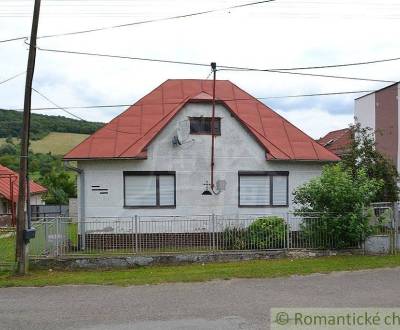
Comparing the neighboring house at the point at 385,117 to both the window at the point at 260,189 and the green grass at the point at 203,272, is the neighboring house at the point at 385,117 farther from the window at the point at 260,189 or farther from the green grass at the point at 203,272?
the green grass at the point at 203,272

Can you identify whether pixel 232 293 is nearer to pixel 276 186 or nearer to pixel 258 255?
pixel 258 255

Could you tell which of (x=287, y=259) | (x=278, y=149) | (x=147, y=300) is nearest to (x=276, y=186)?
(x=278, y=149)

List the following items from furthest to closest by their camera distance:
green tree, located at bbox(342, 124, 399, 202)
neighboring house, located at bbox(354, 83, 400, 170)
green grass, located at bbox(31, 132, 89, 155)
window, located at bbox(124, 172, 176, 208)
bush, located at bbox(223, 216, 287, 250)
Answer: green grass, located at bbox(31, 132, 89, 155), neighboring house, located at bbox(354, 83, 400, 170), green tree, located at bbox(342, 124, 399, 202), window, located at bbox(124, 172, 176, 208), bush, located at bbox(223, 216, 287, 250)

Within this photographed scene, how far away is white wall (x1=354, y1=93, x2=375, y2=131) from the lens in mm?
34400

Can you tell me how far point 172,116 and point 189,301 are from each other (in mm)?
9727

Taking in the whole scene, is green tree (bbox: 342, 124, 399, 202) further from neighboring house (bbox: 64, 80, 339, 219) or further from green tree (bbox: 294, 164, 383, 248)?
green tree (bbox: 294, 164, 383, 248)

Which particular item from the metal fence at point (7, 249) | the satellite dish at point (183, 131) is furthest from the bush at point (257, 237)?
the metal fence at point (7, 249)

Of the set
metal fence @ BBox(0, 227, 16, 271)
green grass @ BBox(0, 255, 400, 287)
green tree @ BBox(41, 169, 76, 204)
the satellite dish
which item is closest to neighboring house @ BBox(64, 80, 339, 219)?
the satellite dish

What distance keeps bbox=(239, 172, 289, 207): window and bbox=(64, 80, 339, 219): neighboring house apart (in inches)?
1.4

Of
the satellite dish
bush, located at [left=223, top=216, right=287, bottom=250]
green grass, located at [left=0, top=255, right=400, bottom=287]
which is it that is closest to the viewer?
green grass, located at [left=0, top=255, right=400, bottom=287]

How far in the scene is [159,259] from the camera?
1634 centimetres

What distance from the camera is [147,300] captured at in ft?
36.8

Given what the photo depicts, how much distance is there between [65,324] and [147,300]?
7.49 feet

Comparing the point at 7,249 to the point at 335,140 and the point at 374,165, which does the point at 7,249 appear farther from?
the point at 335,140
